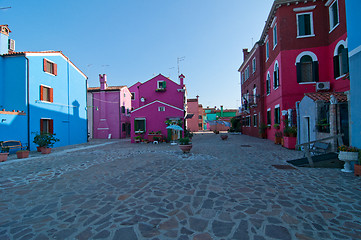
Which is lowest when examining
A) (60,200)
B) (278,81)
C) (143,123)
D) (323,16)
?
(60,200)

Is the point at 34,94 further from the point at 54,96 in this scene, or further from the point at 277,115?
the point at 277,115

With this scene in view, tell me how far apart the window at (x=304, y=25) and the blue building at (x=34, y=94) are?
20.1 metres

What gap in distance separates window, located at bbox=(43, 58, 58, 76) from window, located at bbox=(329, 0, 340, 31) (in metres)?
21.6

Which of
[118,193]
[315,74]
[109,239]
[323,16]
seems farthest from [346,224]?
[323,16]

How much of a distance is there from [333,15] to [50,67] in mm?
22085

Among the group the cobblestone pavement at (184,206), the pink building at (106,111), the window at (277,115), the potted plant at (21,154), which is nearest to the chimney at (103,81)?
the pink building at (106,111)

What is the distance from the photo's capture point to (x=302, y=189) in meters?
4.56

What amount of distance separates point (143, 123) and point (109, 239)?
55.5 feet

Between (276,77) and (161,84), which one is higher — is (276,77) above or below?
below

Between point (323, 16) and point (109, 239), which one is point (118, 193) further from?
point (323, 16)

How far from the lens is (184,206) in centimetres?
375

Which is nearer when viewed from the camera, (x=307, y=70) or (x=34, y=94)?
(x=307, y=70)

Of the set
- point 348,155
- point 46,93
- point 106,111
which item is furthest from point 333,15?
point 106,111

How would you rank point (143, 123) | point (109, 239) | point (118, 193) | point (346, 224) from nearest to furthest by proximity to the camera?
point (109, 239) → point (346, 224) → point (118, 193) → point (143, 123)
